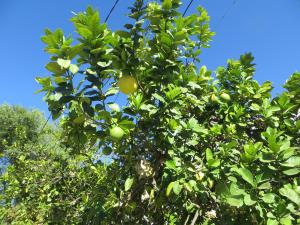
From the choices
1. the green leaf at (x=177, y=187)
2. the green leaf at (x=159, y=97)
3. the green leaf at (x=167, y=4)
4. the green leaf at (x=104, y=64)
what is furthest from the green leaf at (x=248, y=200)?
the green leaf at (x=167, y=4)

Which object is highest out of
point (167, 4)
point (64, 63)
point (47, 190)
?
point (167, 4)

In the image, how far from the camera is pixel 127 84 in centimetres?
280

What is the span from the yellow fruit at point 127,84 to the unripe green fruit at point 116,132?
0.39 meters

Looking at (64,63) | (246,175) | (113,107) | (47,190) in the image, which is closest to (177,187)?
(246,175)

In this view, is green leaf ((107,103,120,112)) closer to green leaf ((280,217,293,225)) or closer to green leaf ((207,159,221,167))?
green leaf ((207,159,221,167))

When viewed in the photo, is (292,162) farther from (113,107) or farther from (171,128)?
(113,107)

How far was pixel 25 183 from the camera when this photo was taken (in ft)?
22.6

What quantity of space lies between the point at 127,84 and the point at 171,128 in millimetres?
495

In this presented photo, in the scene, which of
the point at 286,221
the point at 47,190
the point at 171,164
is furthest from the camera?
the point at 47,190

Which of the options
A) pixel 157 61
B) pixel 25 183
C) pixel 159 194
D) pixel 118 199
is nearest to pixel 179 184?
pixel 159 194

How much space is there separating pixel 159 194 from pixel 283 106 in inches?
58.3

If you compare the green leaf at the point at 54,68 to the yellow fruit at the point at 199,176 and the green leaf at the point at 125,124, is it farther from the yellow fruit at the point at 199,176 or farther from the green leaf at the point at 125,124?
the yellow fruit at the point at 199,176

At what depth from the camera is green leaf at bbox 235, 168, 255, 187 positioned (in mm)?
2471

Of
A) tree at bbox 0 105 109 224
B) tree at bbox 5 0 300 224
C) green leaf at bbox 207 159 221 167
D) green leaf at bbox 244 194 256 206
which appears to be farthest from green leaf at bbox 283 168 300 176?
tree at bbox 0 105 109 224
